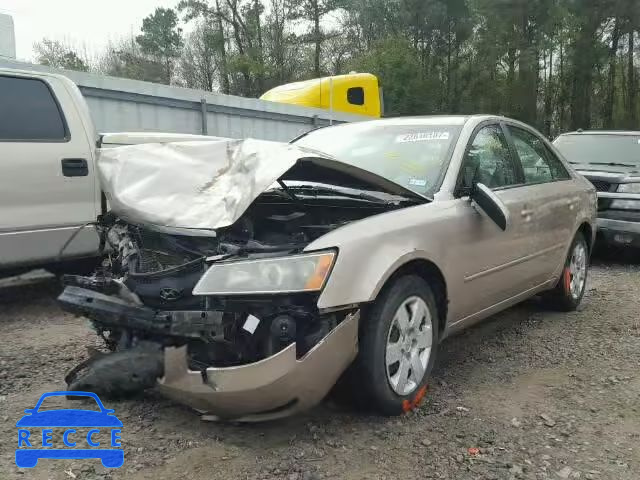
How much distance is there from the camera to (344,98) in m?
12.8

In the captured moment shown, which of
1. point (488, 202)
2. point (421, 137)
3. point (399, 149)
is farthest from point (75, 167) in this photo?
point (488, 202)

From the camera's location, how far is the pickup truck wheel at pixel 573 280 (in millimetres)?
4926

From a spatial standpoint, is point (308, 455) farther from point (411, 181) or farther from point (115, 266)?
point (411, 181)

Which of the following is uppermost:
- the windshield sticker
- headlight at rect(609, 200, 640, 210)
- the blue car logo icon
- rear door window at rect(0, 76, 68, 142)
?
rear door window at rect(0, 76, 68, 142)

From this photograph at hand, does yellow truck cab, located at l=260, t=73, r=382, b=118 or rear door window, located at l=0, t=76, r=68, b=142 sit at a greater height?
yellow truck cab, located at l=260, t=73, r=382, b=118

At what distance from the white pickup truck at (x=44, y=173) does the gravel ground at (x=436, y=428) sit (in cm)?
72

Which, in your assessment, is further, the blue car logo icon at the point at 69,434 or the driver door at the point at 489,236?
the driver door at the point at 489,236

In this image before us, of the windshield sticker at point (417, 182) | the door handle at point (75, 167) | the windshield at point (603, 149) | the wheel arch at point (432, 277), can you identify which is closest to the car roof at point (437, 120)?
the windshield sticker at point (417, 182)

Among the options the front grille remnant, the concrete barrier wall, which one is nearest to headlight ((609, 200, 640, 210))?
the concrete barrier wall

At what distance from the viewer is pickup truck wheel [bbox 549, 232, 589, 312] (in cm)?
493

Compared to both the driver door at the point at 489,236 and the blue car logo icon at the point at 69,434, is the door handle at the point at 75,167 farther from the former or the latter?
the driver door at the point at 489,236

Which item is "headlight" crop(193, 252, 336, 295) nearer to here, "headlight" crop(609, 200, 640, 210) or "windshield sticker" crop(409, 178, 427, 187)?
"windshield sticker" crop(409, 178, 427, 187)

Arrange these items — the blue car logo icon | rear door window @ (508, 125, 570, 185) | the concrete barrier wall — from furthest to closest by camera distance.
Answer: the concrete barrier wall, rear door window @ (508, 125, 570, 185), the blue car logo icon

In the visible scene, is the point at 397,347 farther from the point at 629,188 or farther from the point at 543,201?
the point at 629,188
